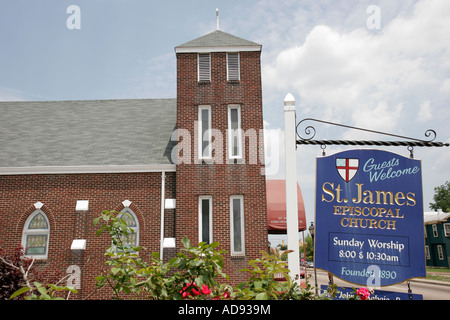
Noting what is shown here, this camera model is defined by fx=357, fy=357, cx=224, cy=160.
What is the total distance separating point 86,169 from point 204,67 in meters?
6.44

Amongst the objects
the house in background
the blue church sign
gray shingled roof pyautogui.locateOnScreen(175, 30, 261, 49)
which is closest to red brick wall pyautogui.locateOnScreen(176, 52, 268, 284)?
gray shingled roof pyautogui.locateOnScreen(175, 30, 261, 49)

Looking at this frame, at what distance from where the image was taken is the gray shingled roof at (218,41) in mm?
14859

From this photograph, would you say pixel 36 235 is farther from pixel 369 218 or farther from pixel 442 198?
pixel 442 198

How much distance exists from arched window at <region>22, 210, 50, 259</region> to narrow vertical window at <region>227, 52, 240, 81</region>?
954cm

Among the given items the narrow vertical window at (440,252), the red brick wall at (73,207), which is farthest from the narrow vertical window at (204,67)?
the narrow vertical window at (440,252)

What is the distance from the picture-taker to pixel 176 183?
14.0m

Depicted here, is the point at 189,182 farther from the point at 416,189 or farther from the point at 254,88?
the point at 416,189

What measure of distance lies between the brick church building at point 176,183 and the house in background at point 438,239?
5022 centimetres

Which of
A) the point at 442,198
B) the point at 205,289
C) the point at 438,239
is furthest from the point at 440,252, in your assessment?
the point at 205,289

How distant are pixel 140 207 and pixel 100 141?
431cm

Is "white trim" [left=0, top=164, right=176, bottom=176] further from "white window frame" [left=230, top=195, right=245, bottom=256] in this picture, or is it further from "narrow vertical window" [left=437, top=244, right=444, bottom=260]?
"narrow vertical window" [left=437, top=244, right=444, bottom=260]

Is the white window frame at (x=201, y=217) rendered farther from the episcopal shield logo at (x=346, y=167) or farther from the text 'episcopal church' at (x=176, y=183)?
the episcopal shield logo at (x=346, y=167)

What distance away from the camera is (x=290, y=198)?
265 inches
